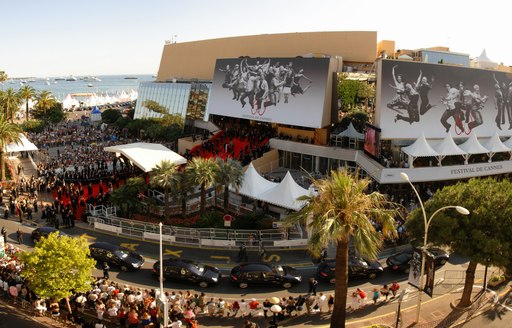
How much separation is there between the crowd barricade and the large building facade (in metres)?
12.8

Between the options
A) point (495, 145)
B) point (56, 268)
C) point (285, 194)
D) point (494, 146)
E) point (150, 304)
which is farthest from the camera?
point (495, 145)

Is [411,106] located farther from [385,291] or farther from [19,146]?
[19,146]

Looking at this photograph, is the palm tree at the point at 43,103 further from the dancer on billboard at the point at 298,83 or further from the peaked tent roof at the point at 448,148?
the peaked tent roof at the point at 448,148

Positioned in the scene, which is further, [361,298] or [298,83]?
[298,83]

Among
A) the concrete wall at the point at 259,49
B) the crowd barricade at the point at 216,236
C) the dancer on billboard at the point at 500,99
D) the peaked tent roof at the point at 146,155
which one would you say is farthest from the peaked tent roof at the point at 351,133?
the crowd barricade at the point at 216,236

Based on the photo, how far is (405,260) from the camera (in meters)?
23.0

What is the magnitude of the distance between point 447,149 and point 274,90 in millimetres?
19225

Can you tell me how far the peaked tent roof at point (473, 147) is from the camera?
38303 millimetres

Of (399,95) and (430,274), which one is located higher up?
(399,95)

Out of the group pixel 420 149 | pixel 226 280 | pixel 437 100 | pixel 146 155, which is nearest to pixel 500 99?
pixel 437 100

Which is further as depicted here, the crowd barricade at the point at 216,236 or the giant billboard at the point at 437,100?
the giant billboard at the point at 437,100

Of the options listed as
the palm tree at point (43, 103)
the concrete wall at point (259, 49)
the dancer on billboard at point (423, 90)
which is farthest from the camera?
the palm tree at point (43, 103)

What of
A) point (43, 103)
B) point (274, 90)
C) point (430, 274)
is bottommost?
point (430, 274)

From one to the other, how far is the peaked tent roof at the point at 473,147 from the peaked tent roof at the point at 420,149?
12.6 feet
